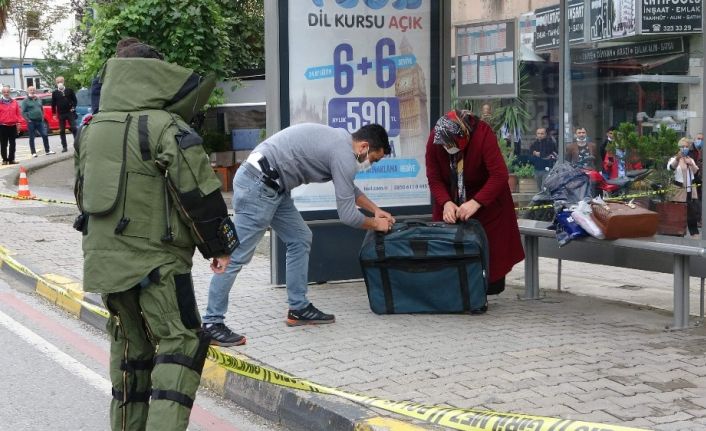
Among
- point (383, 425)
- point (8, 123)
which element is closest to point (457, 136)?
point (383, 425)

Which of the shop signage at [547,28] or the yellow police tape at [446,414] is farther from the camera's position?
the shop signage at [547,28]

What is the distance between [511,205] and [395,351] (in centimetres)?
184

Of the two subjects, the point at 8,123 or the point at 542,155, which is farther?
the point at 8,123

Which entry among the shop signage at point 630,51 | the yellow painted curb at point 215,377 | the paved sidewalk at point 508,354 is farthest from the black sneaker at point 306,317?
the shop signage at point 630,51

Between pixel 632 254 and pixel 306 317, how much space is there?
2.45 meters

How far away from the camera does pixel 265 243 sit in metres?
11.8

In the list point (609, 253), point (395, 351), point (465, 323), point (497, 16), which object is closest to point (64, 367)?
point (395, 351)

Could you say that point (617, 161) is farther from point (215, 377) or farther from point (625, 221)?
point (215, 377)

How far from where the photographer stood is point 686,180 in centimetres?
716

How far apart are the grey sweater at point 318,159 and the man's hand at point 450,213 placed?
37.0 inches

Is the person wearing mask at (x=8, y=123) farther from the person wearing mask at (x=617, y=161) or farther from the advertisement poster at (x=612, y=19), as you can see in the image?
A: the person wearing mask at (x=617, y=161)

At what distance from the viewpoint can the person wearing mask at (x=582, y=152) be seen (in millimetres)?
8094

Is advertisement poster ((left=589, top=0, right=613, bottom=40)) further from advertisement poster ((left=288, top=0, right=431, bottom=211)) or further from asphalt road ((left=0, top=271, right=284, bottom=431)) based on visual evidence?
asphalt road ((left=0, top=271, right=284, bottom=431))

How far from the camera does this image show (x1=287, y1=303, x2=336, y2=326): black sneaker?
6.93 metres
